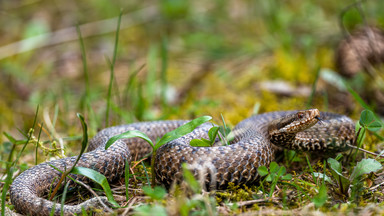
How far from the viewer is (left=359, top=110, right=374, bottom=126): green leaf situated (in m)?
3.53

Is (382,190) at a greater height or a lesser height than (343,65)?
lesser

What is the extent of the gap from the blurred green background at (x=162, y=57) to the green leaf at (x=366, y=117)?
2364mm

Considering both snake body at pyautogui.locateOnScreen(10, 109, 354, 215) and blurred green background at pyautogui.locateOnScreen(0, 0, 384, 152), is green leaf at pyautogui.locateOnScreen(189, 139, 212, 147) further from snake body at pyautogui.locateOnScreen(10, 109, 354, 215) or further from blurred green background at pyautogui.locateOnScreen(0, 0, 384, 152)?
blurred green background at pyautogui.locateOnScreen(0, 0, 384, 152)

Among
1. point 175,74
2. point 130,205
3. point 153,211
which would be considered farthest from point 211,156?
point 175,74

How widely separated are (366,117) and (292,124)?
77 centimetres

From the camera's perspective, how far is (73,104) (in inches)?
302

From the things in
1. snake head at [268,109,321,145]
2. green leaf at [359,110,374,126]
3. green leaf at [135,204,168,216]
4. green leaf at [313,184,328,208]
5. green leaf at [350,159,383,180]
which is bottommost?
green leaf at [313,184,328,208]

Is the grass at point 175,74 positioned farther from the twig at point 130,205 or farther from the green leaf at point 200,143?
the green leaf at point 200,143

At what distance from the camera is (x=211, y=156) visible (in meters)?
3.47

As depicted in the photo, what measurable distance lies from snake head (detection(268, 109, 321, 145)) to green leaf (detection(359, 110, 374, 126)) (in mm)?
475

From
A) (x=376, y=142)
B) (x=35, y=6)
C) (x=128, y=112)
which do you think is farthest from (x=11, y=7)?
(x=376, y=142)

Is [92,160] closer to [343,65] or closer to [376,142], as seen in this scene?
[376,142]

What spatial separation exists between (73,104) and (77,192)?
172 inches

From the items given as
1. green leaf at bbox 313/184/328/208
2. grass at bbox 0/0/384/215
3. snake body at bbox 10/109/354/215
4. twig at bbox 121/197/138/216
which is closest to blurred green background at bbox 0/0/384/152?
grass at bbox 0/0/384/215
